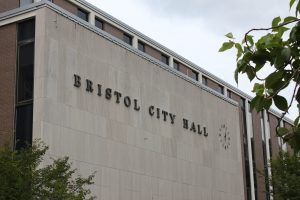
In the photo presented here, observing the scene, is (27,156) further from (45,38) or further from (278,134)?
(278,134)

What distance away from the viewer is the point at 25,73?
28.2 m

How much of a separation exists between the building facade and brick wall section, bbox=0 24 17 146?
0.16ft

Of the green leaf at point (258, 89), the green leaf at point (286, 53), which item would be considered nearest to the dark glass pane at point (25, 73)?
the green leaf at point (258, 89)

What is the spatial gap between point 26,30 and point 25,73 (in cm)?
226

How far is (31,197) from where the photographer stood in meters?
18.2

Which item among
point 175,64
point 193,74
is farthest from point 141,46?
point 193,74

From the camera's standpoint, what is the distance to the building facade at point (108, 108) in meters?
27.5

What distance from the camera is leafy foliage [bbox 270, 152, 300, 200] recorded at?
110 ft

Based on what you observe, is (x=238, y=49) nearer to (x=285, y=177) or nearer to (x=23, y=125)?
(x=23, y=125)

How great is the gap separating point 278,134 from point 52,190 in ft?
49.5

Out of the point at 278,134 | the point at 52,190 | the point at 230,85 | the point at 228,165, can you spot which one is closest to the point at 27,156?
the point at 52,190

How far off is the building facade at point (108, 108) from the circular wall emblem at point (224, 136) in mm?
78

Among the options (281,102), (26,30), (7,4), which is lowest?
(281,102)

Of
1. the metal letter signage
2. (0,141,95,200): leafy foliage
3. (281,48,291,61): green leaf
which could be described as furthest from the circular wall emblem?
(281,48,291,61): green leaf
